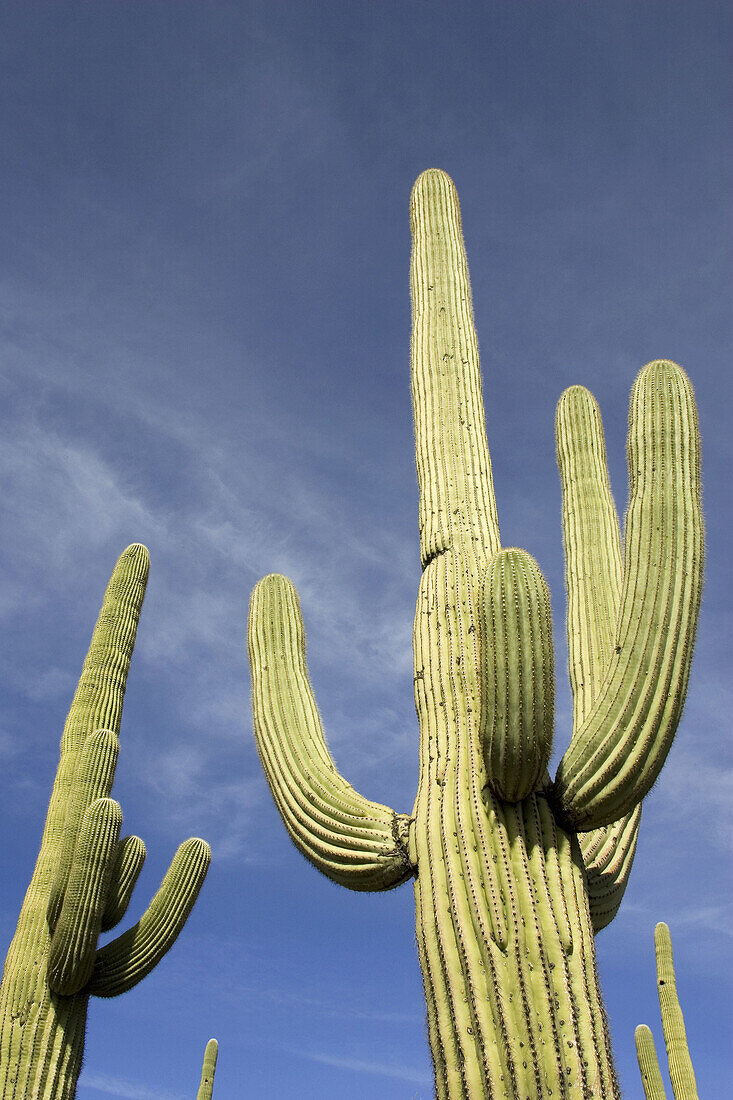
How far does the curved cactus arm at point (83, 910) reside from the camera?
7.07 meters

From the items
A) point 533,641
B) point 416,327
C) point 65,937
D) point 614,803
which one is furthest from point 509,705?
point 65,937

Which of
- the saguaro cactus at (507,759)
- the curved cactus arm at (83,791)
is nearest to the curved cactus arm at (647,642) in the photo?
the saguaro cactus at (507,759)

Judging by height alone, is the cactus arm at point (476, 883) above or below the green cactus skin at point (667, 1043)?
below

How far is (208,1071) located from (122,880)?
7.29 metres

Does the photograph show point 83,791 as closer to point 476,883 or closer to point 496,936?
point 476,883

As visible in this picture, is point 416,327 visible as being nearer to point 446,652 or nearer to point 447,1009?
point 446,652

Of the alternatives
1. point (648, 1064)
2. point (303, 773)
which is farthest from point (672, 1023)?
point (303, 773)

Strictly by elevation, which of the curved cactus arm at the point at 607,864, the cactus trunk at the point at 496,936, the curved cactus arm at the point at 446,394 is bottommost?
the cactus trunk at the point at 496,936

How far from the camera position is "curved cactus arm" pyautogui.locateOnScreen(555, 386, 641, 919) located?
13.2 ft

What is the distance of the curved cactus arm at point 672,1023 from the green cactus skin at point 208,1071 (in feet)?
20.5

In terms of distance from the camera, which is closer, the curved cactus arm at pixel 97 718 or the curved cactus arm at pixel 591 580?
the curved cactus arm at pixel 591 580

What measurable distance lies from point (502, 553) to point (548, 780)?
86 cm

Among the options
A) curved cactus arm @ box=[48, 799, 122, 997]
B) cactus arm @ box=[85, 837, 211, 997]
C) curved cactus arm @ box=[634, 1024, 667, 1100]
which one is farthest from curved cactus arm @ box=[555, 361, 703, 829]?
curved cactus arm @ box=[634, 1024, 667, 1100]

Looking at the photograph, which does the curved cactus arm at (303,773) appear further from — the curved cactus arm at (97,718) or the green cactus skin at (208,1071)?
the green cactus skin at (208,1071)
